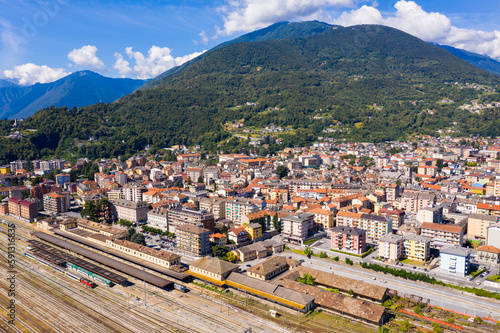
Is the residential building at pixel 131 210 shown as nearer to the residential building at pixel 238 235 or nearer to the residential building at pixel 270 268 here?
the residential building at pixel 238 235

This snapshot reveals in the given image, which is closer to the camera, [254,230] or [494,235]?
[494,235]

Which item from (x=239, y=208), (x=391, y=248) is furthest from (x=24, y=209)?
(x=391, y=248)

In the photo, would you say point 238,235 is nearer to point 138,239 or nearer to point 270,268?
point 270,268

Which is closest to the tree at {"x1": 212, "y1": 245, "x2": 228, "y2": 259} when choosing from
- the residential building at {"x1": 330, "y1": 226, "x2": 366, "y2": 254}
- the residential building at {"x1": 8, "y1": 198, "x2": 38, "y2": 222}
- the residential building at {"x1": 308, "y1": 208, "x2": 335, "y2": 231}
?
the residential building at {"x1": 330, "y1": 226, "x2": 366, "y2": 254}

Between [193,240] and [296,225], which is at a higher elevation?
[296,225]

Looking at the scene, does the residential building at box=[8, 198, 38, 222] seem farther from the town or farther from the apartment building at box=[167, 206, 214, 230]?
the apartment building at box=[167, 206, 214, 230]

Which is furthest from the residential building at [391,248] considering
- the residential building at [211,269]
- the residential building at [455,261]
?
the residential building at [211,269]

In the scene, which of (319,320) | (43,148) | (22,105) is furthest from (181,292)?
(22,105)
